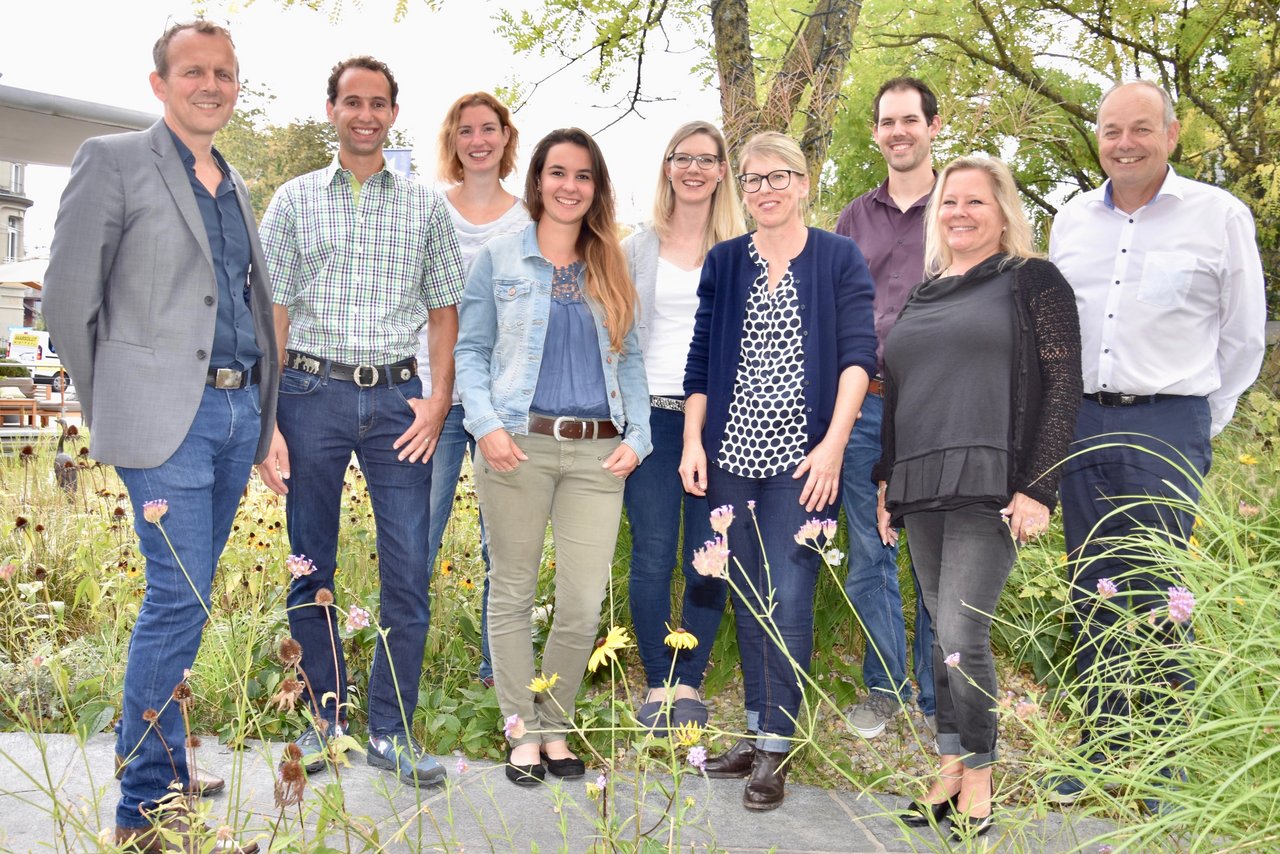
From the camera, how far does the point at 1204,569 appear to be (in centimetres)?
220

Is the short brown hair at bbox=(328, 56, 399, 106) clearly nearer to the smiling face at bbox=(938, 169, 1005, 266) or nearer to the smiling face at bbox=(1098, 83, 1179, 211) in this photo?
the smiling face at bbox=(938, 169, 1005, 266)

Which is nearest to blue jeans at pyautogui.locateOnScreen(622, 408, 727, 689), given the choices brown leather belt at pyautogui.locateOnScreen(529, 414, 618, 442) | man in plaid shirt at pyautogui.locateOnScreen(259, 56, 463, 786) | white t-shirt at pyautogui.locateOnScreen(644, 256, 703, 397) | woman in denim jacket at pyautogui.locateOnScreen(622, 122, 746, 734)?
woman in denim jacket at pyautogui.locateOnScreen(622, 122, 746, 734)

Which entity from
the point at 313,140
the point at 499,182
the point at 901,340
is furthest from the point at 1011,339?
the point at 313,140

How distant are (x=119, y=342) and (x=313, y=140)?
3020 cm

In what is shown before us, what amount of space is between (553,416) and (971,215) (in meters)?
1.46

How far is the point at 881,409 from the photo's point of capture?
400 centimetres

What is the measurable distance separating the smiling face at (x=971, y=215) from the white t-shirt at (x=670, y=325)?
979 mm

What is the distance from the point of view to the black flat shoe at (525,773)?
134 inches

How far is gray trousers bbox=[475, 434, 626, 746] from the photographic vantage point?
3.42 metres

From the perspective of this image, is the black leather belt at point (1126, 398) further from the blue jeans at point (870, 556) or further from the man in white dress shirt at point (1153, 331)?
the blue jeans at point (870, 556)

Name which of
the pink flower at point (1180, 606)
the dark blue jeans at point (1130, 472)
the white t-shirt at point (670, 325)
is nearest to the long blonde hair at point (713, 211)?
the white t-shirt at point (670, 325)

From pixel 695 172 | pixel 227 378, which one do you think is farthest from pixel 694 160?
pixel 227 378

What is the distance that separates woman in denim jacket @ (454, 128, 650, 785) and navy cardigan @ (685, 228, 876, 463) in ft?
0.94

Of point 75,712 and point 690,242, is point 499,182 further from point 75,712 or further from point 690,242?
point 75,712
